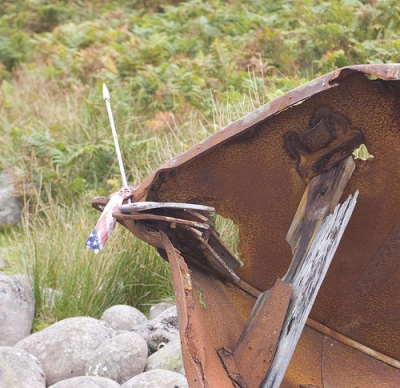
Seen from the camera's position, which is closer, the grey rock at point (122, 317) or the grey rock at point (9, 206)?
the grey rock at point (122, 317)

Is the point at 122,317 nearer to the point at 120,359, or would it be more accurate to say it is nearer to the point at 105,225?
the point at 120,359

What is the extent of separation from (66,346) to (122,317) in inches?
30.2

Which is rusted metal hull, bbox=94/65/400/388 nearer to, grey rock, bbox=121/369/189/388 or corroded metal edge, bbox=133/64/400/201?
corroded metal edge, bbox=133/64/400/201

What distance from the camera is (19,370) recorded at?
397cm

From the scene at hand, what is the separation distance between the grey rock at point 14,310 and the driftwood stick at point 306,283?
8.50 feet

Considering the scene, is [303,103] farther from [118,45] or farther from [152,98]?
[118,45]

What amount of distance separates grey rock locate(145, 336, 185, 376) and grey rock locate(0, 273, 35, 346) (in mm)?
1181

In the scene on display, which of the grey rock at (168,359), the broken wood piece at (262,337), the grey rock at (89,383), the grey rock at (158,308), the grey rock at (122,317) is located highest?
the broken wood piece at (262,337)

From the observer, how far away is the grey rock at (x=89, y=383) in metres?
3.61

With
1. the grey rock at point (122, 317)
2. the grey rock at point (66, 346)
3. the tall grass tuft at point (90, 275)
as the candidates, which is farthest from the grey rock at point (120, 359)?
the tall grass tuft at point (90, 275)

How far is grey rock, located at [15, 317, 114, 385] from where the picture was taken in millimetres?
4281

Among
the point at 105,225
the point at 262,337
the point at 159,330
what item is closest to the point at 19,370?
the point at 159,330

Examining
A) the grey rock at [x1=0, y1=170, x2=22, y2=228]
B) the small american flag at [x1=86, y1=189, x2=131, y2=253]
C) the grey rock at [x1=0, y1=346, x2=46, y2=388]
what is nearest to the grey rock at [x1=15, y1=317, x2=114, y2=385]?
the grey rock at [x1=0, y1=346, x2=46, y2=388]

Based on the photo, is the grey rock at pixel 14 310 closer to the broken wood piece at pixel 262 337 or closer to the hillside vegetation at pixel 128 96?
the hillside vegetation at pixel 128 96
